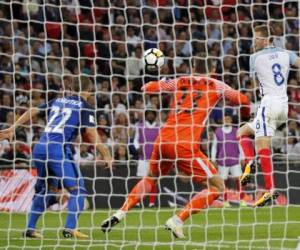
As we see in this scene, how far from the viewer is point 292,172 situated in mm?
16062

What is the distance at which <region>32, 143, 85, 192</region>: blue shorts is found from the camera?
38.8 ft

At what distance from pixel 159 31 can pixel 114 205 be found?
3148mm

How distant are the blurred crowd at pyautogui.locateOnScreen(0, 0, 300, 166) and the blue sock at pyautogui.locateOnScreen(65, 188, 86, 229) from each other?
3.37m

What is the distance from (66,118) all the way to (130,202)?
1.48m

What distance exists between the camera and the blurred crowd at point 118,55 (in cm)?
1566

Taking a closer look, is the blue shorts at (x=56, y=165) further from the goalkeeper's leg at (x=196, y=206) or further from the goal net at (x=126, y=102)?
the goal net at (x=126, y=102)

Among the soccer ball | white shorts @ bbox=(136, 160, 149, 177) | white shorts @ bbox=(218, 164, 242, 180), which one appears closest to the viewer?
the soccer ball

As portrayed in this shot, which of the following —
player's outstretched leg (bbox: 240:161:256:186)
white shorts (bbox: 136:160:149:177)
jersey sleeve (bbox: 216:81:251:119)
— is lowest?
player's outstretched leg (bbox: 240:161:256:186)

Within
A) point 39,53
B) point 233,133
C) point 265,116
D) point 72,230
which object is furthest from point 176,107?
point 233,133

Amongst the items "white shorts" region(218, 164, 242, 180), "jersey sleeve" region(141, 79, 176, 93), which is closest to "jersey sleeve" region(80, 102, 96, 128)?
"jersey sleeve" region(141, 79, 176, 93)

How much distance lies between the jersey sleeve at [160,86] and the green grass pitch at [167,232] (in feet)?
5.36

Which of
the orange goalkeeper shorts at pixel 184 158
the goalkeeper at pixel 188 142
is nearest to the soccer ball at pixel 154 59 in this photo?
the goalkeeper at pixel 188 142

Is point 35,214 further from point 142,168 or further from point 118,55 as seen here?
point 118,55

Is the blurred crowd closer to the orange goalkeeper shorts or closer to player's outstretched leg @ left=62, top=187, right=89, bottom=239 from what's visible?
player's outstretched leg @ left=62, top=187, right=89, bottom=239
